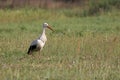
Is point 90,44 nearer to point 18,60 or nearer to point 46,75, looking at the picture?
point 18,60

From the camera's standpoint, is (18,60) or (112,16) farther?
(112,16)

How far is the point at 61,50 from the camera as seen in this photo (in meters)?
13.4

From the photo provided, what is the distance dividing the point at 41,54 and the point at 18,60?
129 cm

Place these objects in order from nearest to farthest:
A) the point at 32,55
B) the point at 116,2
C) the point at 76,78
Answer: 1. the point at 76,78
2. the point at 32,55
3. the point at 116,2

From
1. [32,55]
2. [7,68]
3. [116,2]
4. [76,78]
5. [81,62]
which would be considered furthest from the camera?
[116,2]

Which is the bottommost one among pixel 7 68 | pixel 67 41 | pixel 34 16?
pixel 34 16

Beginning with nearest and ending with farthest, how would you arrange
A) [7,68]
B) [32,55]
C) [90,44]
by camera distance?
[7,68] < [32,55] < [90,44]

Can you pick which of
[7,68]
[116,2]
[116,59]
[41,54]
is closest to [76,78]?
[7,68]

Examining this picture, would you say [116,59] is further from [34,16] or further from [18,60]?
[34,16]

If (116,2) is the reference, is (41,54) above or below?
above

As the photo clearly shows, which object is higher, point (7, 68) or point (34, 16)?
point (7, 68)

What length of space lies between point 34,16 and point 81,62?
18.0 m

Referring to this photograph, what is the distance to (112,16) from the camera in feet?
92.7

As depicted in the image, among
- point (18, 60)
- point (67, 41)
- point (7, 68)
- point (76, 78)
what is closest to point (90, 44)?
point (67, 41)
